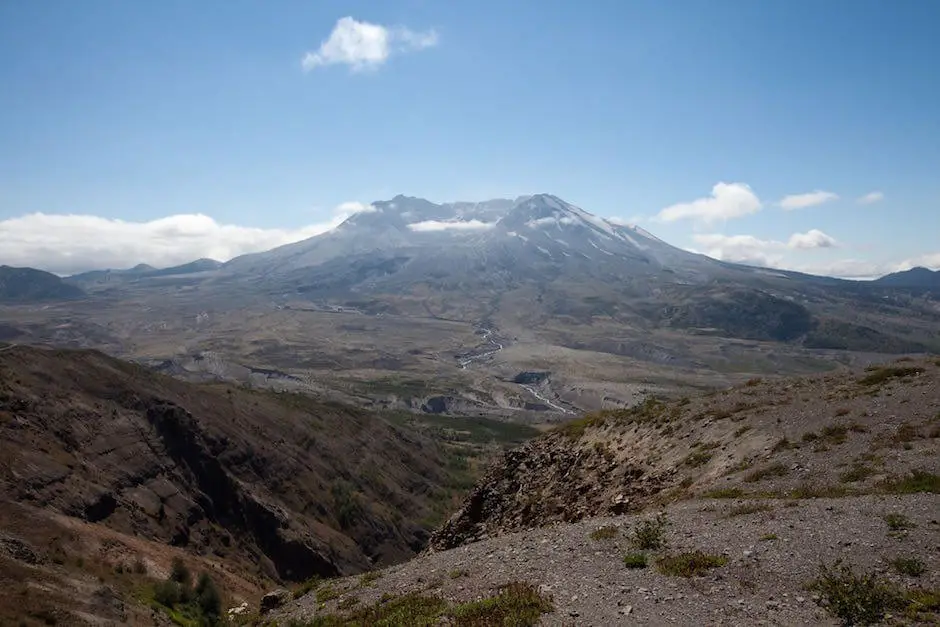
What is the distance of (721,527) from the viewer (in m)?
14.7

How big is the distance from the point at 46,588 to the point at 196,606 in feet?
27.8

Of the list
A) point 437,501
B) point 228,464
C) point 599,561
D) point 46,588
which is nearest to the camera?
point 599,561

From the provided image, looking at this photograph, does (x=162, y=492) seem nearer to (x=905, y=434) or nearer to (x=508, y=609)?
(x=508, y=609)

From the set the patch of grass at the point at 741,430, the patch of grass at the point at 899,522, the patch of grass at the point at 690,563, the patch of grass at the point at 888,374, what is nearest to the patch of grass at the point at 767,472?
the patch of grass at the point at 741,430

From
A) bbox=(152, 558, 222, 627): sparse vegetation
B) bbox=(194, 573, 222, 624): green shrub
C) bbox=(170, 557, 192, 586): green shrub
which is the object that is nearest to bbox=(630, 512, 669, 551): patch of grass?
bbox=(152, 558, 222, 627): sparse vegetation

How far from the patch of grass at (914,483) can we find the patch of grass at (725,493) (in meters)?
3.62

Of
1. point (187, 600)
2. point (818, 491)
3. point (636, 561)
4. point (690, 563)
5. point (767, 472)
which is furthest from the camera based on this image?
point (187, 600)

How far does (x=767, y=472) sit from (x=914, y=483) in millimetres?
4047

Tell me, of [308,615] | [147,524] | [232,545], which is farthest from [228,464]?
[308,615]

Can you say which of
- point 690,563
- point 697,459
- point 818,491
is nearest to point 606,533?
point 690,563

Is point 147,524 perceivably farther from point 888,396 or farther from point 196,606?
point 888,396

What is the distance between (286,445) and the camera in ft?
221

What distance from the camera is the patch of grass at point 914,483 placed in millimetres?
15125

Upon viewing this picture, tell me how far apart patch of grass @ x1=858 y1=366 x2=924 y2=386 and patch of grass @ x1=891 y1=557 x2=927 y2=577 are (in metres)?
17.2
